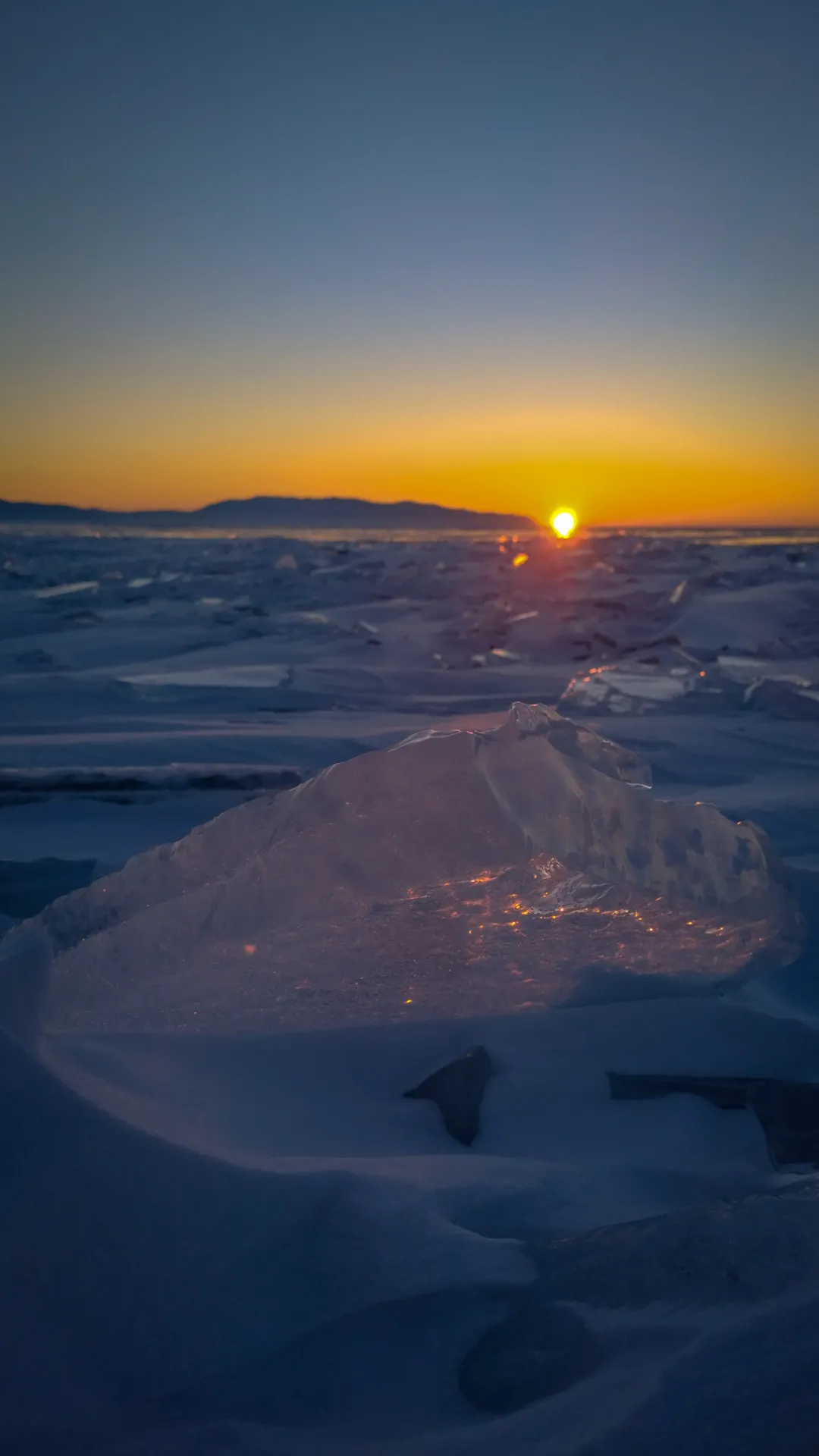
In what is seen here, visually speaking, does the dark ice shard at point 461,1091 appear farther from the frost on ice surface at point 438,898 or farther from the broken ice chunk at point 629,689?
the broken ice chunk at point 629,689

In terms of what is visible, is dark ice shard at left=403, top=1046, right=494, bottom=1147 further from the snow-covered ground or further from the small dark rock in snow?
the small dark rock in snow

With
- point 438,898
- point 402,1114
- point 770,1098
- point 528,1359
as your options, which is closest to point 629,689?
point 438,898

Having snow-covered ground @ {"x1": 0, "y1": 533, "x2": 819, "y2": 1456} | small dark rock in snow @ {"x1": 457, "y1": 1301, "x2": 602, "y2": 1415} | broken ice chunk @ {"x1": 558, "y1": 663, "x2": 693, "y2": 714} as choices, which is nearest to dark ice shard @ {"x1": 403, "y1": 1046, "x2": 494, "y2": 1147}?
snow-covered ground @ {"x1": 0, "y1": 533, "x2": 819, "y2": 1456}

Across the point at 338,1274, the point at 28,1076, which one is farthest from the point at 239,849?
the point at 338,1274

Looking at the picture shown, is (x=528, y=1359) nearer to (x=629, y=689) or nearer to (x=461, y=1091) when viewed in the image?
(x=461, y=1091)

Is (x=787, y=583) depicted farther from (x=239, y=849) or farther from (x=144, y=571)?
(x=239, y=849)

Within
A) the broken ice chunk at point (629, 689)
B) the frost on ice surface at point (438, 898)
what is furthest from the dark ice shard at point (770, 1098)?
the broken ice chunk at point (629, 689)
